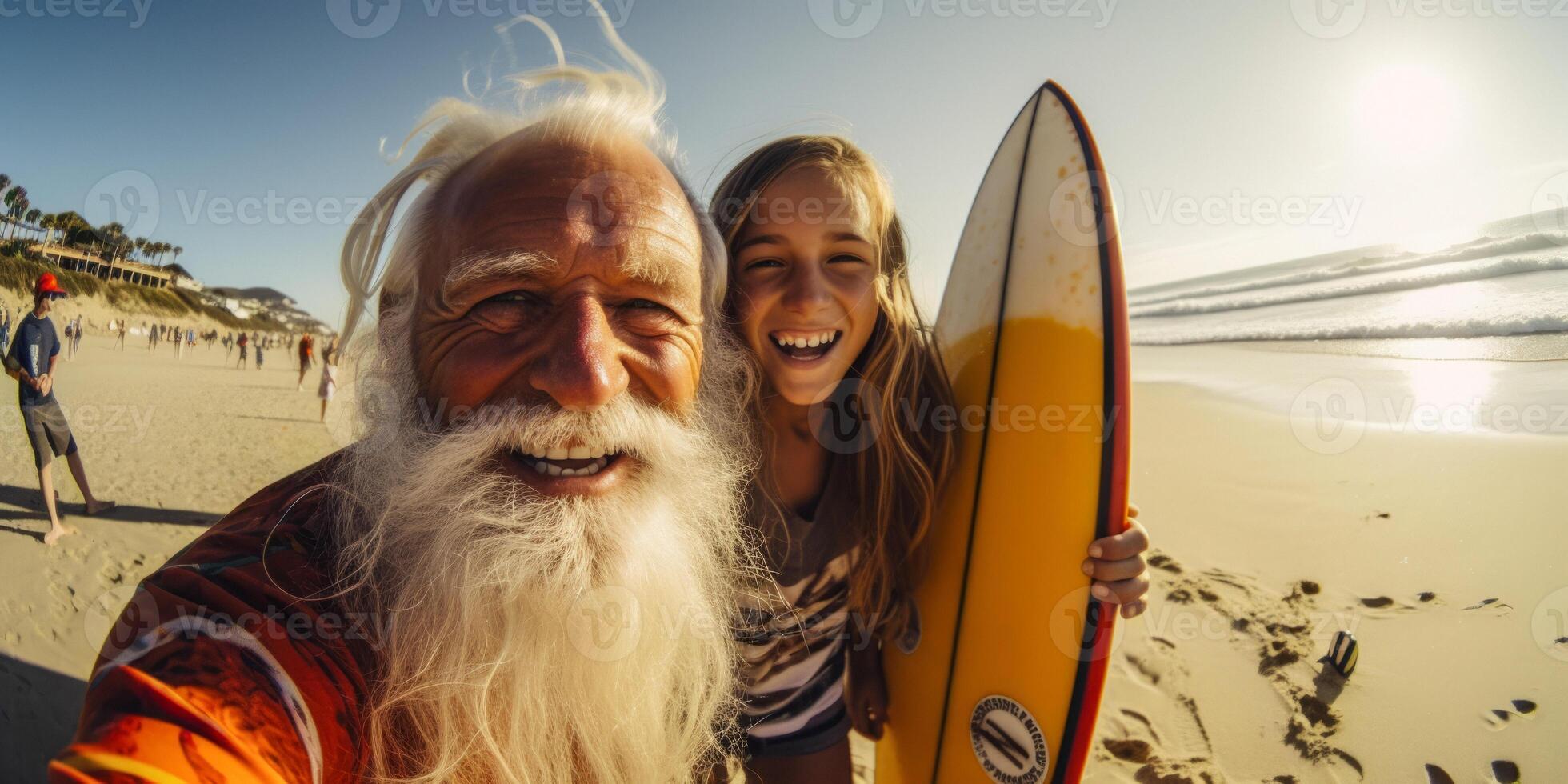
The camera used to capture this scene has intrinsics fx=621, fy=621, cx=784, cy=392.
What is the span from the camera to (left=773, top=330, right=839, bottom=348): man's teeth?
7.00 ft

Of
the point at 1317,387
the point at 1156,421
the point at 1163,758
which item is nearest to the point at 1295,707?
the point at 1163,758

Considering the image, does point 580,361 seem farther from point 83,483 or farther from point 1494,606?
point 83,483

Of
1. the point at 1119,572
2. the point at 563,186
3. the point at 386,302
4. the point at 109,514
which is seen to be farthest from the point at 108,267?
the point at 1119,572

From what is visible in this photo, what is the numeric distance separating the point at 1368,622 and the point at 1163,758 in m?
1.85

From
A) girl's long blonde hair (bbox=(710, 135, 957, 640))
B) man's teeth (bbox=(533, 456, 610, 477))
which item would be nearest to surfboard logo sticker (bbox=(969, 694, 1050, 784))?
girl's long blonde hair (bbox=(710, 135, 957, 640))

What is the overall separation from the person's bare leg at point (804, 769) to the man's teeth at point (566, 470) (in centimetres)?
153

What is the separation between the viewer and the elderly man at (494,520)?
3.82ft

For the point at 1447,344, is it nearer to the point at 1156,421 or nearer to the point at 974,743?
the point at 1156,421

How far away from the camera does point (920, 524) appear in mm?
2348

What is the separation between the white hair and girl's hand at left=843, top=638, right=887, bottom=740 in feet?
5.29

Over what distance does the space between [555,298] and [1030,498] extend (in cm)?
171

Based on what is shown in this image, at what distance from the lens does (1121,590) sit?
76.9 inches

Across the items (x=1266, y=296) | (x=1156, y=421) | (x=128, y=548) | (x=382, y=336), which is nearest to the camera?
(x=382, y=336)

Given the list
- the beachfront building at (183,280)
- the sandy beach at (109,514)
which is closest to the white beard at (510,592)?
the sandy beach at (109,514)
